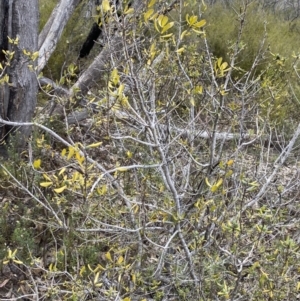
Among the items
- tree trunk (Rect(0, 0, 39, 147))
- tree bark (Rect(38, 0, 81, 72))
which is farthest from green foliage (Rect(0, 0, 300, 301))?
tree bark (Rect(38, 0, 81, 72))

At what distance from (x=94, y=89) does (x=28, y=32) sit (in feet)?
4.89

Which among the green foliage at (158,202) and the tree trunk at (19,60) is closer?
the green foliage at (158,202)

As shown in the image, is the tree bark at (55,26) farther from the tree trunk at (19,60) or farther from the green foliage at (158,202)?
the green foliage at (158,202)

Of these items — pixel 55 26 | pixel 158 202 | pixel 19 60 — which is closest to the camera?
pixel 158 202

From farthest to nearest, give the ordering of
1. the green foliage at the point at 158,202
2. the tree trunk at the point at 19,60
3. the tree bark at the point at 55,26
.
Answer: the tree bark at the point at 55,26, the tree trunk at the point at 19,60, the green foliage at the point at 158,202

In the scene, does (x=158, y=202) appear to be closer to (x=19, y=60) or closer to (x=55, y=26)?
(x=19, y=60)

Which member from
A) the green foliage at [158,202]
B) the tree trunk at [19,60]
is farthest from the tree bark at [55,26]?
the green foliage at [158,202]

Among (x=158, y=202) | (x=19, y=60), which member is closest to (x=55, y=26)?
(x=19, y=60)

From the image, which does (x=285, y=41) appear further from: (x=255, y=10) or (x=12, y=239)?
Result: (x=12, y=239)

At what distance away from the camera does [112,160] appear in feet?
12.0

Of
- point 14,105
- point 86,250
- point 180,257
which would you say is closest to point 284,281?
point 180,257

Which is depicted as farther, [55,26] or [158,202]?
[55,26]

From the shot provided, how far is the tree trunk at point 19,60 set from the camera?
3102mm

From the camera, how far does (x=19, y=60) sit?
3.20 metres
